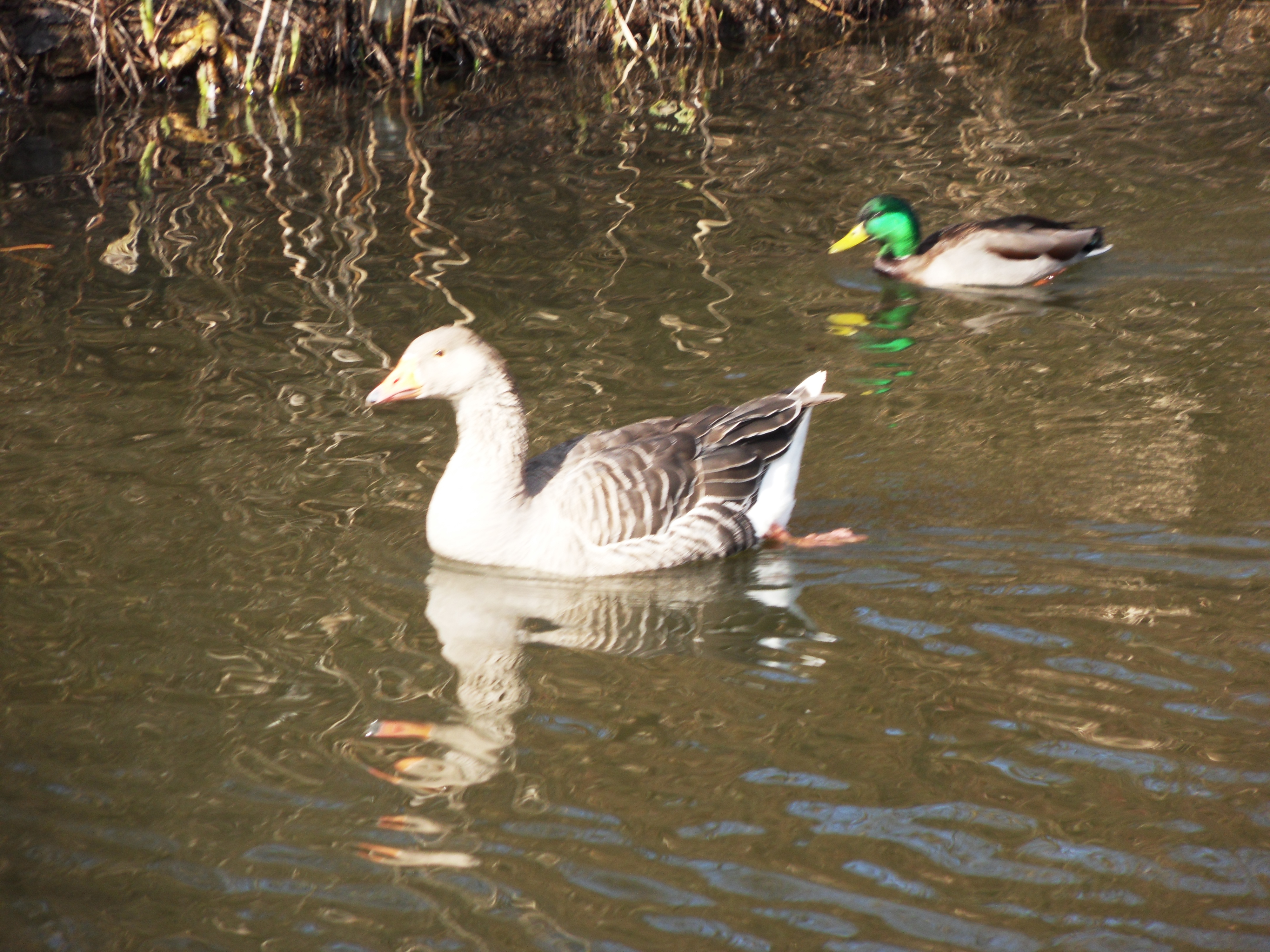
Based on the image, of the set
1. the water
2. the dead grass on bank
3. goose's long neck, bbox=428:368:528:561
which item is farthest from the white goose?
the dead grass on bank

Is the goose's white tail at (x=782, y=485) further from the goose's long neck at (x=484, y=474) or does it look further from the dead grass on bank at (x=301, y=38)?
the dead grass on bank at (x=301, y=38)

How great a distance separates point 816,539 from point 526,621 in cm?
152

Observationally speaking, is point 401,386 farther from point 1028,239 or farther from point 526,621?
point 1028,239

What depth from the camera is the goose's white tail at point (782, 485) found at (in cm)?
663

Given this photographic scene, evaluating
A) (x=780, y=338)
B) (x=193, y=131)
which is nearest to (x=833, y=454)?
(x=780, y=338)

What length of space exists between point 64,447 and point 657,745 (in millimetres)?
4307

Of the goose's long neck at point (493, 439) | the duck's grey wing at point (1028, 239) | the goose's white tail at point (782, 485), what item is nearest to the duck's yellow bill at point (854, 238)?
the duck's grey wing at point (1028, 239)

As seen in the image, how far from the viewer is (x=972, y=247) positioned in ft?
32.9

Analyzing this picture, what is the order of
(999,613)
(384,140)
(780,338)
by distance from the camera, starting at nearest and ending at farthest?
(999,613), (780,338), (384,140)

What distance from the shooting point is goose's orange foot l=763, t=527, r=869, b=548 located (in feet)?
21.3

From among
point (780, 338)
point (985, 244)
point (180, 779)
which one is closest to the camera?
point (180, 779)

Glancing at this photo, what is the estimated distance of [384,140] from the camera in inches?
546

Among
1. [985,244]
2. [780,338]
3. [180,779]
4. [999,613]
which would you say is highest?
[985,244]

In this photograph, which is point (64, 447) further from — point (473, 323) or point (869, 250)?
point (869, 250)
